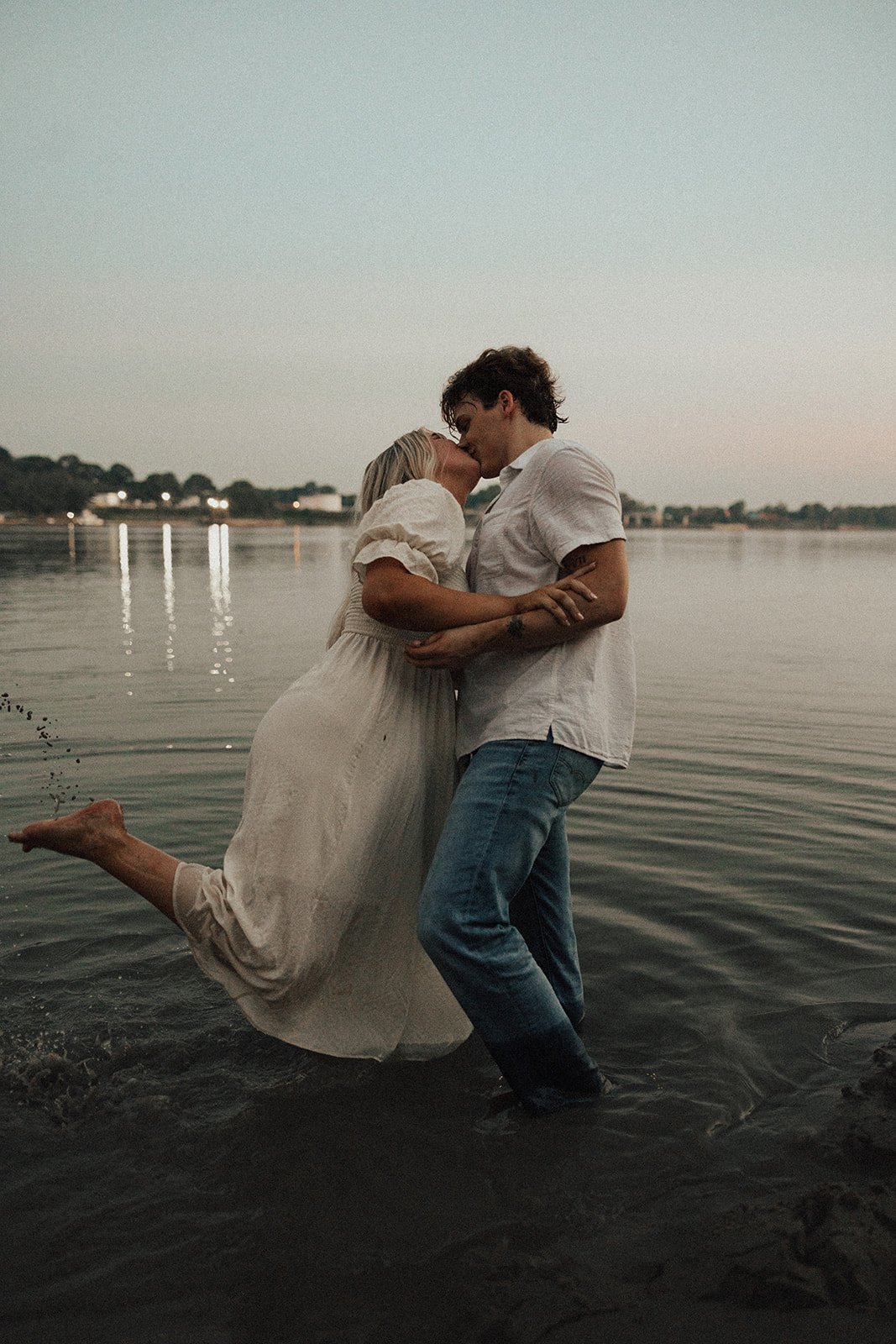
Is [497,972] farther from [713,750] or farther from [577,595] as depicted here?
[713,750]

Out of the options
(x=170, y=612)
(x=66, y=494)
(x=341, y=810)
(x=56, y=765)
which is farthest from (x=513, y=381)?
(x=66, y=494)

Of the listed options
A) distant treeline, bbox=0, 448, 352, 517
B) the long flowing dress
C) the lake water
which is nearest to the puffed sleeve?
the long flowing dress

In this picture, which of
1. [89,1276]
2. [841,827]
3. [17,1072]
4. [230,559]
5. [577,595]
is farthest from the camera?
[230,559]

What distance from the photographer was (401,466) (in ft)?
11.4

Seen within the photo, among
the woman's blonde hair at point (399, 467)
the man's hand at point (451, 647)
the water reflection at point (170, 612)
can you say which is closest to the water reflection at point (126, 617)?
the water reflection at point (170, 612)

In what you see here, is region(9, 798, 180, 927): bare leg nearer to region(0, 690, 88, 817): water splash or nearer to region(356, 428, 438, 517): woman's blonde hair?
region(356, 428, 438, 517): woman's blonde hair

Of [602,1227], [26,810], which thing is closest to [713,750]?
[26,810]

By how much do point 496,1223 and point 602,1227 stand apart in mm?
280

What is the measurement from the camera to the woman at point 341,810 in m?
3.25

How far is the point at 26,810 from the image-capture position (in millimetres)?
6977

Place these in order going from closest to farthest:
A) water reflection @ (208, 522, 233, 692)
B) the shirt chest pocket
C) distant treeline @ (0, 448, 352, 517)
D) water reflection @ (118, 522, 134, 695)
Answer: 1. the shirt chest pocket
2. water reflection @ (208, 522, 233, 692)
3. water reflection @ (118, 522, 134, 695)
4. distant treeline @ (0, 448, 352, 517)

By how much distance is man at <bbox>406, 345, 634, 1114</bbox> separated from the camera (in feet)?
10.1

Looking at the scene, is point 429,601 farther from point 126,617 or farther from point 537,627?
point 126,617

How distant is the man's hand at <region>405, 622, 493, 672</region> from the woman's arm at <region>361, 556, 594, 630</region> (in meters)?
0.05
